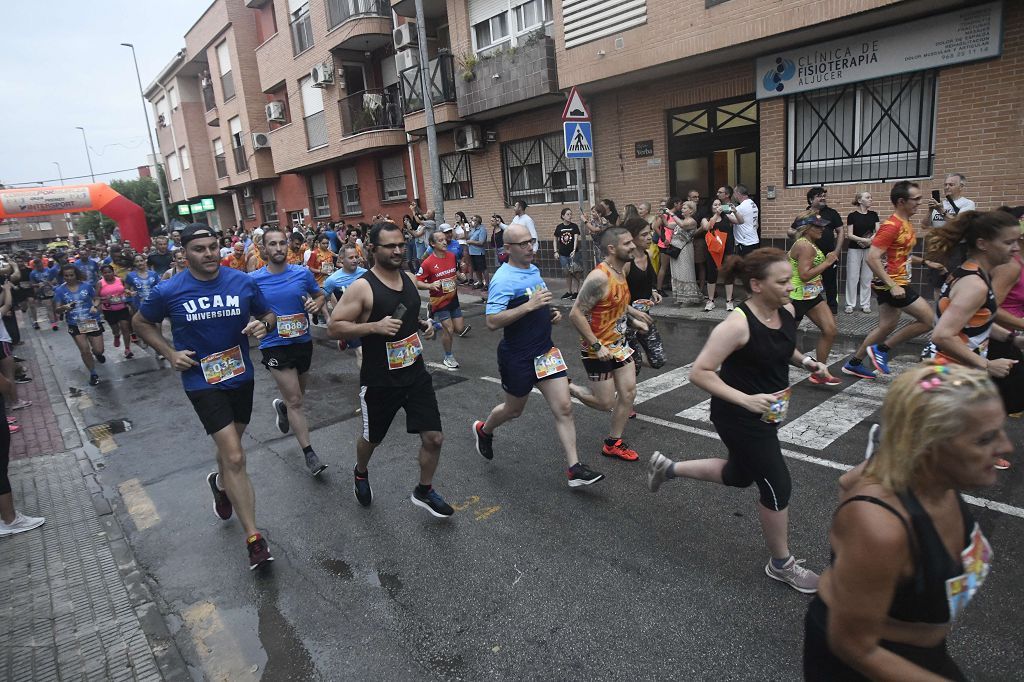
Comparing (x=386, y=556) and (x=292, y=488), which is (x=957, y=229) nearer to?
(x=386, y=556)

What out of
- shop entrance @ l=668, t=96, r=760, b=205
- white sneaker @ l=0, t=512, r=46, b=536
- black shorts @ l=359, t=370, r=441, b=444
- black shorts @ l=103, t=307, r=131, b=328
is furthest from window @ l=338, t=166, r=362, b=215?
black shorts @ l=359, t=370, r=441, b=444

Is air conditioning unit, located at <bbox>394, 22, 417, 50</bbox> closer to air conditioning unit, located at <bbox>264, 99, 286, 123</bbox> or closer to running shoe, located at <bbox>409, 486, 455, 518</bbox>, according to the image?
air conditioning unit, located at <bbox>264, 99, 286, 123</bbox>

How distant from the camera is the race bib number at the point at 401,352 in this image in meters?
4.35

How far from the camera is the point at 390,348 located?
4.35m

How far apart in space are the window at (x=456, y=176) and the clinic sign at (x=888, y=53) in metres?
9.35

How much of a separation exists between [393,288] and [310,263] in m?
7.88

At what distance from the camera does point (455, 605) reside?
3537 millimetres

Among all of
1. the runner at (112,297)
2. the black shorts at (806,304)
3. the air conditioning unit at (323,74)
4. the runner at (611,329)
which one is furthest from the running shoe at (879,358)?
the air conditioning unit at (323,74)

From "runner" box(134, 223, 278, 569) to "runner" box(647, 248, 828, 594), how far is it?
2.90 meters

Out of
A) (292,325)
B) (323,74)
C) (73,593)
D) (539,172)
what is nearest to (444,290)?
(292,325)

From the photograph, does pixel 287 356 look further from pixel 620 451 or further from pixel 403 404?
pixel 620 451

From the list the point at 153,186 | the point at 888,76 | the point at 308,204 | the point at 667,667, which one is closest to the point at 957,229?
the point at 667,667

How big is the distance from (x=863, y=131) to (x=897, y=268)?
17.6ft


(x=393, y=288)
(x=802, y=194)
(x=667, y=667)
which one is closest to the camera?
(x=667, y=667)
